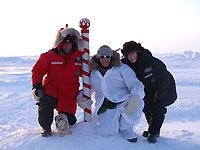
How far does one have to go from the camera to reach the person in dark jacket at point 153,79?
8.72 feet

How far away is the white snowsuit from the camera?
255 cm

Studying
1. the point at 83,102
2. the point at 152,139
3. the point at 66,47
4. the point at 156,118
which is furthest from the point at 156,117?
the point at 66,47

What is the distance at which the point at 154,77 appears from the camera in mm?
2721

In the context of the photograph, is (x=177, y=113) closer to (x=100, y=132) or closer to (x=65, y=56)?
(x=100, y=132)

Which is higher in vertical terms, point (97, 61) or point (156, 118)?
point (97, 61)

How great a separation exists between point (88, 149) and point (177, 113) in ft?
10.9

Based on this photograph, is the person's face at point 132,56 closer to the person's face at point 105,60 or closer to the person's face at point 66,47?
the person's face at point 105,60

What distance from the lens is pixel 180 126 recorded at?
4.04 metres

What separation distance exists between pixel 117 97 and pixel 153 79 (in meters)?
0.55

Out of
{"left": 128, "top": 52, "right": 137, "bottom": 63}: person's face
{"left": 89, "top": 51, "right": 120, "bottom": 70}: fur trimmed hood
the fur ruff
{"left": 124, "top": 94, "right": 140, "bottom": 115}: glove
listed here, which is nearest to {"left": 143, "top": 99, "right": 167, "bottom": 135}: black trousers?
{"left": 124, "top": 94, "right": 140, "bottom": 115}: glove

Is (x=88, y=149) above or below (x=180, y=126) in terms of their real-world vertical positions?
above

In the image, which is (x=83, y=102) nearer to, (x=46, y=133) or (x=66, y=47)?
(x=46, y=133)

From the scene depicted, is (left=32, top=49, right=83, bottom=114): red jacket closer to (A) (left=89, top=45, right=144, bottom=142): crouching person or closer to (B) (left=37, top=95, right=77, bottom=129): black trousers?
(B) (left=37, top=95, right=77, bottom=129): black trousers

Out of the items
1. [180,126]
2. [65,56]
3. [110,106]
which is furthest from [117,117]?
[180,126]
